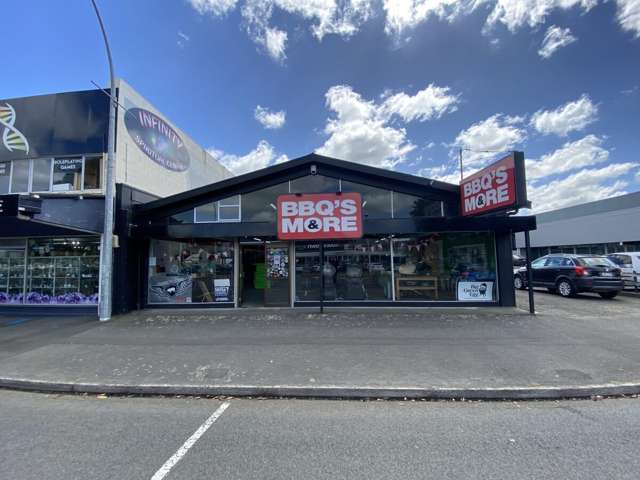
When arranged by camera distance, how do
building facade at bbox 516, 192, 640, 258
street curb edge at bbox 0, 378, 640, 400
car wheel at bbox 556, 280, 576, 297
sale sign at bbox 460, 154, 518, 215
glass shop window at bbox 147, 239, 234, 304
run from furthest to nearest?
1. building facade at bbox 516, 192, 640, 258
2. car wheel at bbox 556, 280, 576, 297
3. glass shop window at bbox 147, 239, 234, 304
4. sale sign at bbox 460, 154, 518, 215
5. street curb edge at bbox 0, 378, 640, 400

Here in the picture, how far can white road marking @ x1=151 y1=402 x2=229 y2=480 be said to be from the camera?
293cm

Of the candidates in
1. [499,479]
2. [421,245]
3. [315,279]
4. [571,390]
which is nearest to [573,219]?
[421,245]

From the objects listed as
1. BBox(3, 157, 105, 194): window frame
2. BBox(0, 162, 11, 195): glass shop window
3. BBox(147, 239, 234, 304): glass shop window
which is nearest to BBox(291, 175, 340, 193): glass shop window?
BBox(147, 239, 234, 304): glass shop window

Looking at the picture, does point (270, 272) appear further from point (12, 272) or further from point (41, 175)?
point (12, 272)

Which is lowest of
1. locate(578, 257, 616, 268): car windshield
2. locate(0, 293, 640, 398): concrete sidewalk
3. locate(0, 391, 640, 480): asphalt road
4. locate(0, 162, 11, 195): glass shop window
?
locate(0, 391, 640, 480): asphalt road

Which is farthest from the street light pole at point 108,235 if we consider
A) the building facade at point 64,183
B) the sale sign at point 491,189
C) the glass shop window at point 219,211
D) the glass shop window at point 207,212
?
the sale sign at point 491,189

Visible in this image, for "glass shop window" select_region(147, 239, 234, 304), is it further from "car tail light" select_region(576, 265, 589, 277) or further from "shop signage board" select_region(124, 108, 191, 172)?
"car tail light" select_region(576, 265, 589, 277)

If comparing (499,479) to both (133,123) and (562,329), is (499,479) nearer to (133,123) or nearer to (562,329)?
(562,329)

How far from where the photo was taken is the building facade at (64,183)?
1098 centimetres

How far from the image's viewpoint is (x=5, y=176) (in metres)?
11.8

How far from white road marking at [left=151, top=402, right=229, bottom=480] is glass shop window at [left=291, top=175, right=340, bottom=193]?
821cm

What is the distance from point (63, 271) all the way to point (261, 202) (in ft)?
25.7

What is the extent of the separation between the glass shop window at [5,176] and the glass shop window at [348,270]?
11275mm

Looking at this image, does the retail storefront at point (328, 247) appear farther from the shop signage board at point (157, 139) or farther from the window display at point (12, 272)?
the window display at point (12, 272)
